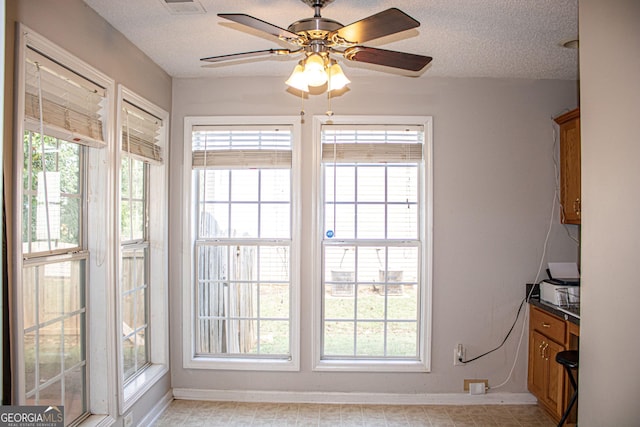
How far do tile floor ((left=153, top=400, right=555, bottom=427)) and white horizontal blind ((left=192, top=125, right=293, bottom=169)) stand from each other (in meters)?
1.90

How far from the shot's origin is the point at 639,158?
1.21 metres

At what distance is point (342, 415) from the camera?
3.39 m

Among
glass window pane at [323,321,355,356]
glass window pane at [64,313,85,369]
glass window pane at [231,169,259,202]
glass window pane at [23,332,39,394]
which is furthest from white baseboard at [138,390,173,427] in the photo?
glass window pane at [231,169,259,202]

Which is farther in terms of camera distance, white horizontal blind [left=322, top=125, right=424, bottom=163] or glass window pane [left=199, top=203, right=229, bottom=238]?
glass window pane [left=199, top=203, right=229, bottom=238]

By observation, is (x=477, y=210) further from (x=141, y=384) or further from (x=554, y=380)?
(x=141, y=384)

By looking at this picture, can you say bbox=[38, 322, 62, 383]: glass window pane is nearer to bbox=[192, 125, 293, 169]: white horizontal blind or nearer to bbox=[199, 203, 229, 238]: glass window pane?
bbox=[199, 203, 229, 238]: glass window pane

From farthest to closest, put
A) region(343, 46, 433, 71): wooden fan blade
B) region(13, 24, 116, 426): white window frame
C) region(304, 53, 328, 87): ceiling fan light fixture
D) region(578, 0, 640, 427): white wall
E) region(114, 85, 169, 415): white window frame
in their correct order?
region(114, 85, 169, 415): white window frame → region(13, 24, 116, 426): white window frame → region(343, 46, 433, 71): wooden fan blade → region(304, 53, 328, 87): ceiling fan light fixture → region(578, 0, 640, 427): white wall

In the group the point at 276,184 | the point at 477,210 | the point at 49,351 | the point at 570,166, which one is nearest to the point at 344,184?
the point at 276,184

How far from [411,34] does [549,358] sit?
2489 mm

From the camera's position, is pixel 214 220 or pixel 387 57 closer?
pixel 387 57

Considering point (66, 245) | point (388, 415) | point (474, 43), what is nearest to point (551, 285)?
point (388, 415)

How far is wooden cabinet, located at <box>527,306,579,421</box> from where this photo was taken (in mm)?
3070

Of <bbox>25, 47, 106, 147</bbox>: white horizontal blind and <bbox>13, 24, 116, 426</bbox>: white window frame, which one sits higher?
<bbox>25, 47, 106, 147</bbox>: white horizontal blind

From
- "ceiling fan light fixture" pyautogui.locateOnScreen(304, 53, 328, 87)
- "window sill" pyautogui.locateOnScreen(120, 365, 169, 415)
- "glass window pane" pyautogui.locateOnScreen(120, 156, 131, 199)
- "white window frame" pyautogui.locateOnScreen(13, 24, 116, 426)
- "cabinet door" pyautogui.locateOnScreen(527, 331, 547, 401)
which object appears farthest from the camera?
"cabinet door" pyautogui.locateOnScreen(527, 331, 547, 401)
